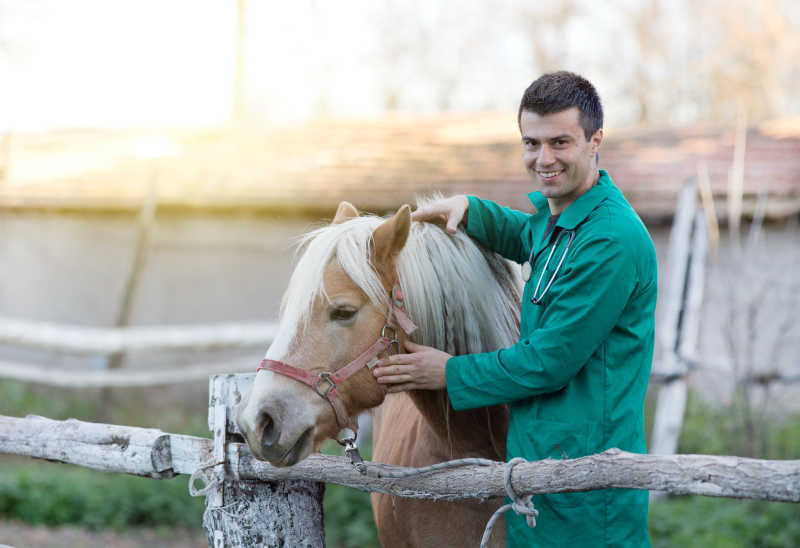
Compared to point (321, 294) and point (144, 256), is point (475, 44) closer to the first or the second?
point (144, 256)

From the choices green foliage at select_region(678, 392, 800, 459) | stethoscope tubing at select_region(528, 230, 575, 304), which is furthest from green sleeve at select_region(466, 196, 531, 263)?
green foliage at select_region(678, 392, 800, 459)

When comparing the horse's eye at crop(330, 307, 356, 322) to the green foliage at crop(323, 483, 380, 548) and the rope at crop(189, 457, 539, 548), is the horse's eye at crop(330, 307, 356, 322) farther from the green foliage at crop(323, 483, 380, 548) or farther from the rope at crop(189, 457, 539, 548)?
the green foliage at crop(323, 483, 380, 548)

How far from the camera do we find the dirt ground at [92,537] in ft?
19.6

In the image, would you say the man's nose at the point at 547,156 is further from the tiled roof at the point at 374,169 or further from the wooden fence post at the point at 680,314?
the tiled roof at the point at 374,169

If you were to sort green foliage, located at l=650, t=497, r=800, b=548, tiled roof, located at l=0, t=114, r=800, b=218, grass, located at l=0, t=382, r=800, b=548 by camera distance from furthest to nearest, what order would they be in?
tiled roof, located at l=0, t=114, r=800, b=218 < grass, located at l=0, t=382, r=800, b=548 < green foliage, located at l=650, t=497, r=800, b=548

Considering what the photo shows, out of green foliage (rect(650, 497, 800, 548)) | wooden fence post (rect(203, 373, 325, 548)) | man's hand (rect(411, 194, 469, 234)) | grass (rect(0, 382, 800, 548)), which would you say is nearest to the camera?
wooden fence post (rect(203, 373, 325, 548))

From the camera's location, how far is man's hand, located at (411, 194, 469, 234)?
2.49 meters

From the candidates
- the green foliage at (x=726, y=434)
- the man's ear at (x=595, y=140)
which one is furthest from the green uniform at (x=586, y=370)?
the green foliage at (x=726, y=434)

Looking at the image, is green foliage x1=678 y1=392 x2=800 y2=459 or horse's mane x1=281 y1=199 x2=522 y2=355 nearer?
horse's mane x1=281 y1=199 x2=522 y2=355

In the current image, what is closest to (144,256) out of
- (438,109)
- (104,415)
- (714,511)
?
(104,415)

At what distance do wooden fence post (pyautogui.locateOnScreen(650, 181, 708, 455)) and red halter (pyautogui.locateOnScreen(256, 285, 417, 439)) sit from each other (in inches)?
164

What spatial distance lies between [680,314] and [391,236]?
17.8 ft

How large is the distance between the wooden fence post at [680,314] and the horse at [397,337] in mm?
3651

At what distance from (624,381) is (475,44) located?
22.0 metres
